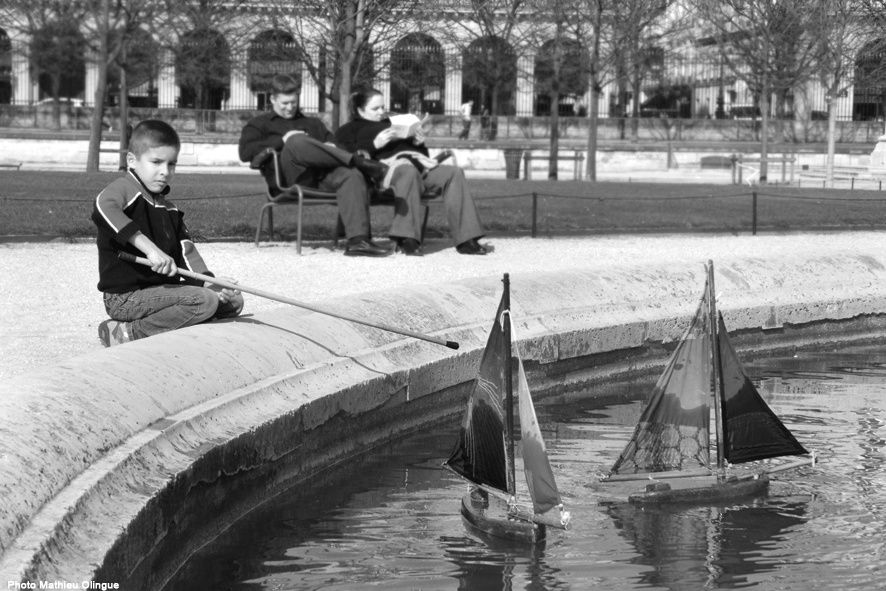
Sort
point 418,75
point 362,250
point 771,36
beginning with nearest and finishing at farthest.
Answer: point 362,250 < point 771,36 < point 418,75

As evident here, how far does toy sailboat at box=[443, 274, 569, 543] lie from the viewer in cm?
476

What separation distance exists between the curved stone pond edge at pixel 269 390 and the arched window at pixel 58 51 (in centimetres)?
3230

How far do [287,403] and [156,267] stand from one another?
1.05 meters

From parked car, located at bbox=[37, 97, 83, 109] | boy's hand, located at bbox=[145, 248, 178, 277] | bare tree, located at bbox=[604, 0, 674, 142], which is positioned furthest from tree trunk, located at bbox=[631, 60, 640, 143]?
boy's hand, located at bbox=[145, 248, 178, 277]

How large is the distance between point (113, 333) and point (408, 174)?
4.75 metres

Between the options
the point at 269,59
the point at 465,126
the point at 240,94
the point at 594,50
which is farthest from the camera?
the point at 240,94

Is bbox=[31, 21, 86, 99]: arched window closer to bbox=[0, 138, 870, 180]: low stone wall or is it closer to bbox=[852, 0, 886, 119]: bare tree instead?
→ bbox=[0, 138, 870, 180]: low stone wall

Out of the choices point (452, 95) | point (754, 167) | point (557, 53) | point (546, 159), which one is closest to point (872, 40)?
point (754, 167)

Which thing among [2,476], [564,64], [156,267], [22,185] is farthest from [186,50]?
[2,476]

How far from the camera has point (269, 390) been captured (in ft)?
17.0

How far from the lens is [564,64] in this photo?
32938 millimetres

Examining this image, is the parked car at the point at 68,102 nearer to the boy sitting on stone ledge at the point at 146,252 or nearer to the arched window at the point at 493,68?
the arched window at the point at 493,68

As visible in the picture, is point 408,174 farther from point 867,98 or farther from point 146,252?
point 867,98

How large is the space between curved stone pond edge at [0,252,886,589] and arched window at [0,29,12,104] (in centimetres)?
3647
